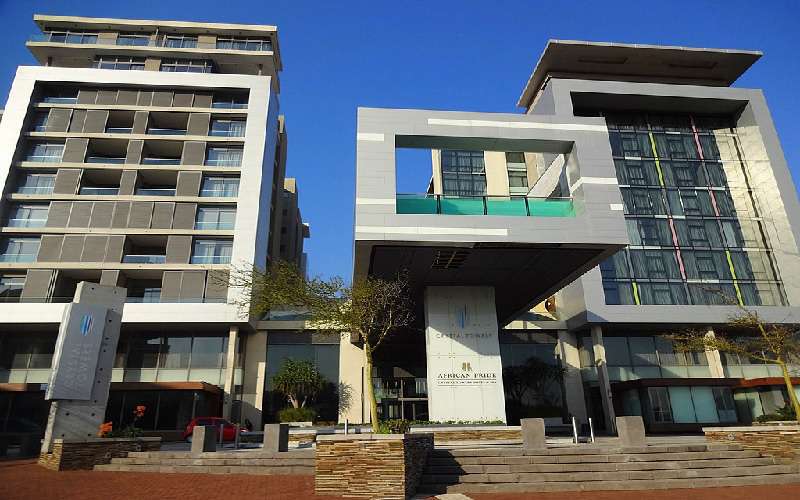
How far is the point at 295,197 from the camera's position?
6844 centimetres

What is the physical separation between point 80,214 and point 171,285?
9.63 meters

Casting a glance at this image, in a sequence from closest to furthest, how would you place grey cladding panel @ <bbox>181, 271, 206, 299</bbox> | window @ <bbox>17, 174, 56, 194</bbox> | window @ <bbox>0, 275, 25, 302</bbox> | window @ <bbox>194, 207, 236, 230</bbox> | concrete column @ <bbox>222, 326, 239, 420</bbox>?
concrete column @ <bbox>222, 326, 239, 420</bbox>, window @ <bbox>0, 275, 25, 302</bbox>, grey cladding panel @ <bbox>181, 271, 206, 299</bbox>, window @ <bbox>17, 174, 56, 194</bbox>, window @ <bbox>194, 207, 236, 230</bbox>

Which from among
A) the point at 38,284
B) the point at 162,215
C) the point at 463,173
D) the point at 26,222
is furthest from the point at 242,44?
the point at 38,284

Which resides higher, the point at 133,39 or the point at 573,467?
the point at 133,39

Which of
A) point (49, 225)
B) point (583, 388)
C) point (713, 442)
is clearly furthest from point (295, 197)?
point (713, 442)

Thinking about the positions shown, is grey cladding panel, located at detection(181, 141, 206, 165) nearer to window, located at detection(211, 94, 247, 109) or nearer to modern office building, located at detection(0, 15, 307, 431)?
modern office building, located at detection(0, 15, 307, 431)

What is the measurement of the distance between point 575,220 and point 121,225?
113 feet

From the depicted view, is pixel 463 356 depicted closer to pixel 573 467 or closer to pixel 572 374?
pixel 573 467

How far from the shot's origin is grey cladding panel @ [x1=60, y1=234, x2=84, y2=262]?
36.7m

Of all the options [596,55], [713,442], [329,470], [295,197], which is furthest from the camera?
[295,197]

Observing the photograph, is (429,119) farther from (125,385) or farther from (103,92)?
(103,92)

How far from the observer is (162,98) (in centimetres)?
4331

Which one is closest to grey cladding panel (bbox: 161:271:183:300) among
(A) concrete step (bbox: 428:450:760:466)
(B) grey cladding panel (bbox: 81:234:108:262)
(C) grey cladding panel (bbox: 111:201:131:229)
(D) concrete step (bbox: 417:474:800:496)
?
(B) grey cladding panel (bbox: 81:234:108:262)

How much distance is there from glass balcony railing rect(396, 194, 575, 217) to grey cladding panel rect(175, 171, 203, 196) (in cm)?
2762
